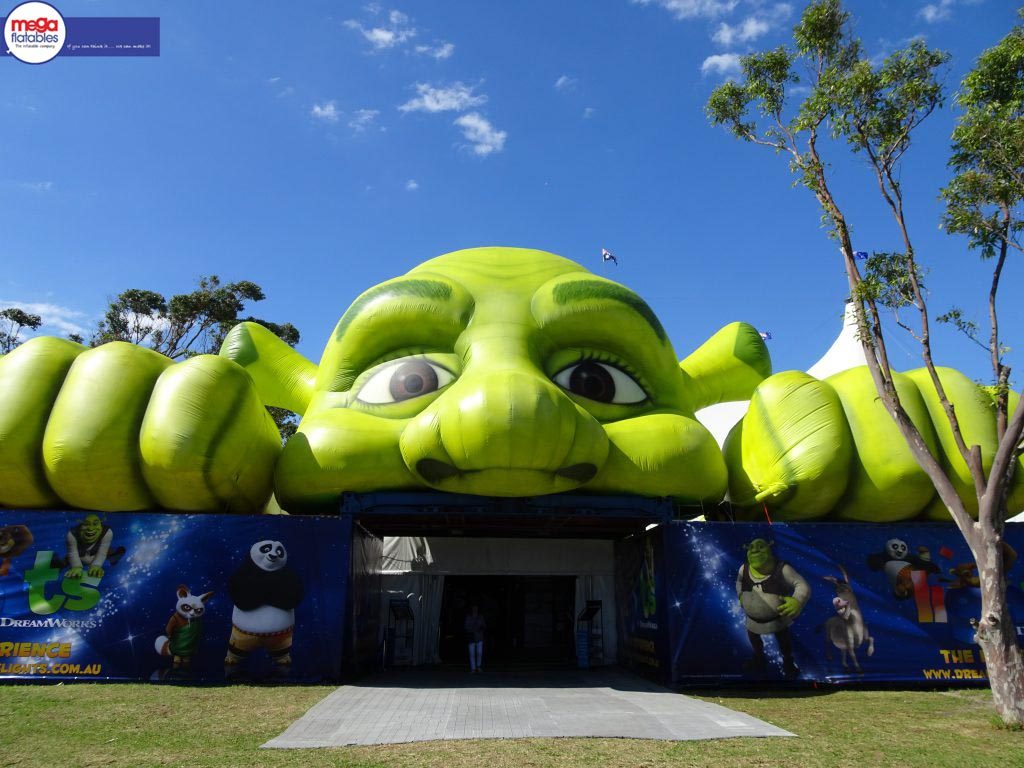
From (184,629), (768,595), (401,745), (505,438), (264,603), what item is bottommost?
(401,745)

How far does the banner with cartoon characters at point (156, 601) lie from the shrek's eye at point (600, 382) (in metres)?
2.97

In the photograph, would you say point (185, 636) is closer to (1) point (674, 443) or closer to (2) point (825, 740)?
(1) point (674, 443)

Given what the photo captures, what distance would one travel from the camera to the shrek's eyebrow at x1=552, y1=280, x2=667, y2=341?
8.09 metres

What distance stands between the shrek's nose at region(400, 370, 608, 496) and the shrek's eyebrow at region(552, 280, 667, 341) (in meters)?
1.41

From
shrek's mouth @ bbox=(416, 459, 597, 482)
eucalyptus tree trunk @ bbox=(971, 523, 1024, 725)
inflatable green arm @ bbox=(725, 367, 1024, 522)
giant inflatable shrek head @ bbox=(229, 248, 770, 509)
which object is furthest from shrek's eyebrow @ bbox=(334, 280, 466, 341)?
eucalyptus tree trunk @ bbox=(971, 523, 1024, 725)

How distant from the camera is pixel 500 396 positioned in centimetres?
643

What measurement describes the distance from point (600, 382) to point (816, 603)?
132 inches

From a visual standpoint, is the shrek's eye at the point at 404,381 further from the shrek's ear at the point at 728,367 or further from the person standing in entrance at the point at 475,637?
the person standing in entrance at the point at 475,637

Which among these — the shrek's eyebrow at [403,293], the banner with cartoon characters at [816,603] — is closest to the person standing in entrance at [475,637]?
the banner with cartoon characters at [816,603]

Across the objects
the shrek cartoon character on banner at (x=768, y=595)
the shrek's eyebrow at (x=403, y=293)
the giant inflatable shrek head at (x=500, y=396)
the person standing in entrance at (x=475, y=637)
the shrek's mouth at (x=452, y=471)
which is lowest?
the person standing in entrance at (x=475, y=637)

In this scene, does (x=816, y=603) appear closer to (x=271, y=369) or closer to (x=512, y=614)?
(x=512, y=614)

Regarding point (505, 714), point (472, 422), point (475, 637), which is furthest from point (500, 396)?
point (475, 637)

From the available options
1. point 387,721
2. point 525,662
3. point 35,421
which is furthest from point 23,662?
point 525,662

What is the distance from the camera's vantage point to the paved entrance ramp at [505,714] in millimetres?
5434
